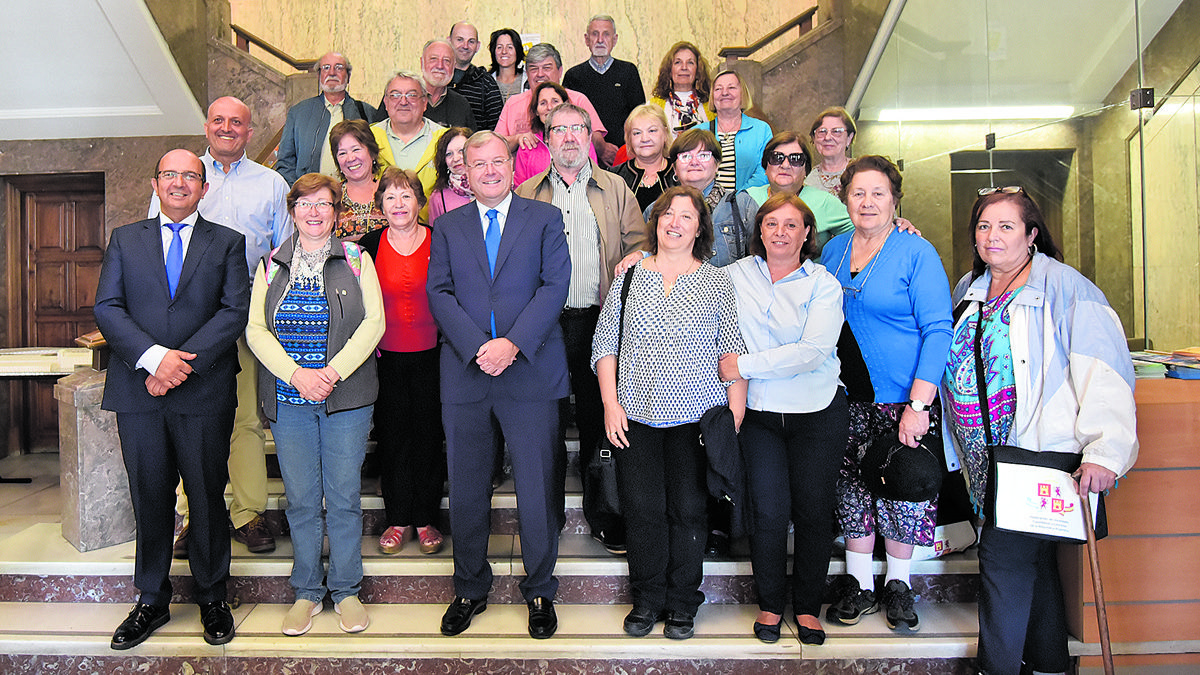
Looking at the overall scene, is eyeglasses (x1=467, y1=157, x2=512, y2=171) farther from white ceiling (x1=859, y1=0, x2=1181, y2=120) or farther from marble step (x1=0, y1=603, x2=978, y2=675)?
white ceiling (x1=859, y1=0, x2=1181, y2=120)

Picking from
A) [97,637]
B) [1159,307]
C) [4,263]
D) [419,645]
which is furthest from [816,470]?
[4,263]

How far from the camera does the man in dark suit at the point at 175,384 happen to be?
2689 mm

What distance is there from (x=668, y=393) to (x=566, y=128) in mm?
1250

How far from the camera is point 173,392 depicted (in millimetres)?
2688

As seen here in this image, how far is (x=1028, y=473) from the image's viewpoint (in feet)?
7.77

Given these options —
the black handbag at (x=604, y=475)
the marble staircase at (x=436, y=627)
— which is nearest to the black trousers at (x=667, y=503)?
the black handbag at (x=604, y=475)

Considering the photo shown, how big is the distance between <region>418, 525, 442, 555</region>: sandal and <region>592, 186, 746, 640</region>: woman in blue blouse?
0.90m

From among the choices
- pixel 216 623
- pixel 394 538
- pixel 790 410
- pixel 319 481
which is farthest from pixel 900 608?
pixel 216 623

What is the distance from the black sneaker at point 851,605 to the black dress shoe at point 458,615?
140 centimetres

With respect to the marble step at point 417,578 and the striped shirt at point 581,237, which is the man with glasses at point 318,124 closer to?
the striped shirt at point 581,237

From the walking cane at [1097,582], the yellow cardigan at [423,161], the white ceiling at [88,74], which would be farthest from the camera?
the white ceiling at [88,74]

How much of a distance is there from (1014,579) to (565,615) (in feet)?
5.41

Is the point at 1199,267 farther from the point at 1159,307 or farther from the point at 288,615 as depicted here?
the point at 288,615

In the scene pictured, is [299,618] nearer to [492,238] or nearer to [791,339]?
[492,238]
